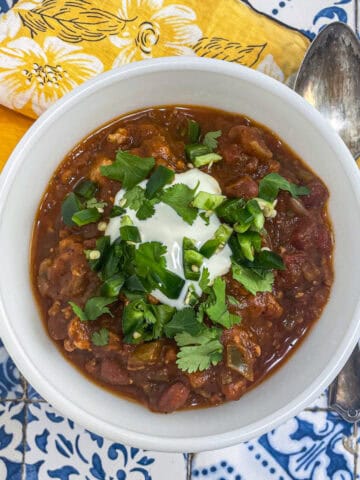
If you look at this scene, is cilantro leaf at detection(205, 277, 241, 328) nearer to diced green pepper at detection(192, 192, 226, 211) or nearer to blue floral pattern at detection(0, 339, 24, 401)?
diced green pepper at detection(192, 192, 226, 211)

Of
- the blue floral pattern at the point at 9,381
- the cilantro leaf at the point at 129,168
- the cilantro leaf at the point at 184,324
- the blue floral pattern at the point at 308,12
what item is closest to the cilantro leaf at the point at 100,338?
the cilantro leaf at the point at 184,324

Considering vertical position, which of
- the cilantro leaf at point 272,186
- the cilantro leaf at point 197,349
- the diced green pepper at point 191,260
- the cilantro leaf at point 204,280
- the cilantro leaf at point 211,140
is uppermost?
the cilantro leaf at point 211,140

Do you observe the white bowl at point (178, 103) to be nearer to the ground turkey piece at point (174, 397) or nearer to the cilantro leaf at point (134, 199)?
the ground turkey piece at point (174, 397)

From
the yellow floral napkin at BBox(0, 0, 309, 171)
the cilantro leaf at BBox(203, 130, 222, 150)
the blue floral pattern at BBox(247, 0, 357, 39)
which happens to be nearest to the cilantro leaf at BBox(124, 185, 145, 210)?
the cilantro leaf at BBox(203, 130, 222, 150)

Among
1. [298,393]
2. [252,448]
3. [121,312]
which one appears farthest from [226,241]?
[252,448]

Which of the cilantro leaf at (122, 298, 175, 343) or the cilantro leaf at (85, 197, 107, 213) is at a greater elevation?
the cilantro leaf at (85, 197, 107, 213)

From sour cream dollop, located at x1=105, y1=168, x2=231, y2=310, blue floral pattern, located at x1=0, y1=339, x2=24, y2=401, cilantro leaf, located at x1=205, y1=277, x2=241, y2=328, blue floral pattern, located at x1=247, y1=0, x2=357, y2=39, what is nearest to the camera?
cilantro leaf, located at x1=205, y1=277, x2=241, y2=328
